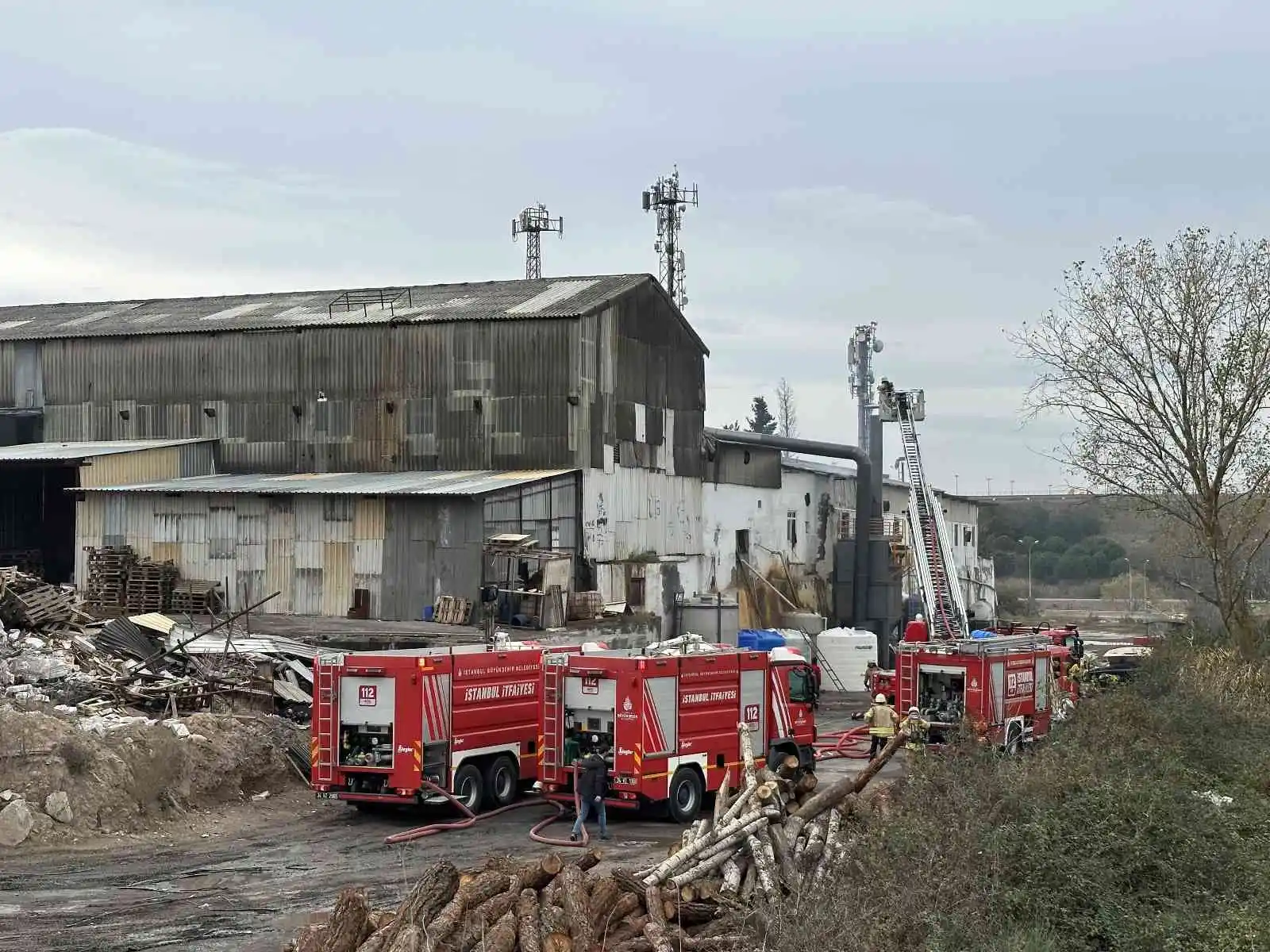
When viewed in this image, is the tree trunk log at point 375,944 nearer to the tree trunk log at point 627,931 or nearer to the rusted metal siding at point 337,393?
the tree trunk log at point 627,931

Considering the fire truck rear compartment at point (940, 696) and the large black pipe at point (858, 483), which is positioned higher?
the large black pipe at point (858, 483)

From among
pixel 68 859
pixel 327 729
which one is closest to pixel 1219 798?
pixel 327 729

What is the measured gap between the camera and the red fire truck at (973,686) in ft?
86.3

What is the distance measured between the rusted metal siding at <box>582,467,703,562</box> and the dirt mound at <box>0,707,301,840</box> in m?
19.2

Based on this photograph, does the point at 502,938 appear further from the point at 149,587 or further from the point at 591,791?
the point at 149,587

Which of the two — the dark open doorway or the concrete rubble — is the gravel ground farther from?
the dark open doorway

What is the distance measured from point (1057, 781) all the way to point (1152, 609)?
285ft

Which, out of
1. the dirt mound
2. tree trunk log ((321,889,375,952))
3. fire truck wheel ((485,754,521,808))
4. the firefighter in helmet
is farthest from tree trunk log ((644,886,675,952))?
the dirt mound

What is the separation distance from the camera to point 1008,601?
87688 mm

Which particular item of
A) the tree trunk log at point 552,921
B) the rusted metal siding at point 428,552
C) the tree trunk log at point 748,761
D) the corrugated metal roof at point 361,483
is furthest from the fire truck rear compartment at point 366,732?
the corrugated metal roof at point 361,483

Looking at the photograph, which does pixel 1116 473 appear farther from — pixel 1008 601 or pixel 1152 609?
pixel 1152 609

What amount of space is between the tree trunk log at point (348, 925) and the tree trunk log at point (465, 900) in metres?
0.66

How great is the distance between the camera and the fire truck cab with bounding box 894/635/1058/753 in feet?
86.2

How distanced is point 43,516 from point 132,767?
94.2 feet
